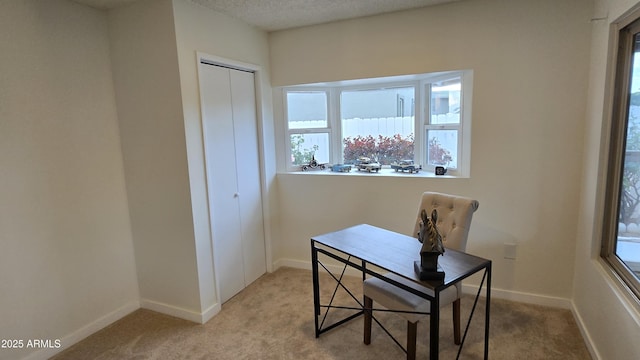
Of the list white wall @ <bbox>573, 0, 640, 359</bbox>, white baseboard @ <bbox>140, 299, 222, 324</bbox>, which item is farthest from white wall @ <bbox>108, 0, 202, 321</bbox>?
white wall @ <bbox>573, 0, 640, 359</bbox>

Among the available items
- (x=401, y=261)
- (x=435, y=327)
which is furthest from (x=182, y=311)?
(x=435, y=327)

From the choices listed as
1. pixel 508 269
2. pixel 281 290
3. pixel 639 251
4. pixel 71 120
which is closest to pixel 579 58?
pixel 639 251

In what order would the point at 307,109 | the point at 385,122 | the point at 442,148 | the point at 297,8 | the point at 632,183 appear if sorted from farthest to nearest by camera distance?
the point at 307,109 → the point at 385,122 → the point at 442,148 → the point at 297,8 → the point at 632,183

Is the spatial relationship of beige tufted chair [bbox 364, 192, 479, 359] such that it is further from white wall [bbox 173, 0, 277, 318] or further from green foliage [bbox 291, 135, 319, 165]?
green foliage [bbox 291, 135, 319, 165]

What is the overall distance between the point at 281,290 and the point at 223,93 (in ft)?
6.05

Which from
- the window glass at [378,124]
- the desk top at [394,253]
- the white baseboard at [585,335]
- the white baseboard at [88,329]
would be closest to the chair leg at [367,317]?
the desk top at [394,253]

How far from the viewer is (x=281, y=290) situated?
10.5ft

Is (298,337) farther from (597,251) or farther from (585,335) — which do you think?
(597,251)

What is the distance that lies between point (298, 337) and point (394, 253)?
3.29 feet

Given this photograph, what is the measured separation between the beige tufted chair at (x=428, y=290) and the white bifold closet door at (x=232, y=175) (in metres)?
1.37

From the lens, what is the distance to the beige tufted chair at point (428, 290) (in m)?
2.00

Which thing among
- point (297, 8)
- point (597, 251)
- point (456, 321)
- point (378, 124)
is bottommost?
point (456, 321)

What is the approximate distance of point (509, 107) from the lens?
2.70m

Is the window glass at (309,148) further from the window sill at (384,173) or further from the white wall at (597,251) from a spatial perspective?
the white wall at (597,251)
